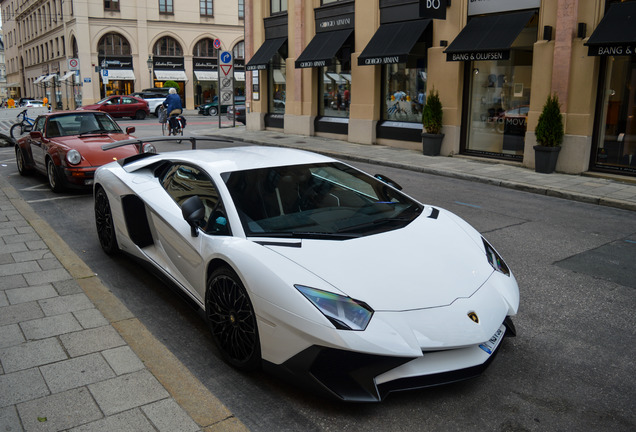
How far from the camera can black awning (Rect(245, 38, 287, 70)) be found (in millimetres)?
22625

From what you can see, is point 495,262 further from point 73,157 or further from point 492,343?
point 73,157

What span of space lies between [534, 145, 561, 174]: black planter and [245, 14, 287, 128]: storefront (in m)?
12.5

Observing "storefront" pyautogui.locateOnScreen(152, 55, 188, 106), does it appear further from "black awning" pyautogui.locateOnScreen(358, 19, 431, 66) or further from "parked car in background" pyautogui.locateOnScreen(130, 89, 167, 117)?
"black awning" pyautogui.locateOnScreen(358, 19, 431, 66)

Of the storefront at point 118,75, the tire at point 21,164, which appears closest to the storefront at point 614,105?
the tire at point 21,164

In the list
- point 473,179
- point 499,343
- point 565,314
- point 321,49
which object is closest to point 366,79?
point 321,49

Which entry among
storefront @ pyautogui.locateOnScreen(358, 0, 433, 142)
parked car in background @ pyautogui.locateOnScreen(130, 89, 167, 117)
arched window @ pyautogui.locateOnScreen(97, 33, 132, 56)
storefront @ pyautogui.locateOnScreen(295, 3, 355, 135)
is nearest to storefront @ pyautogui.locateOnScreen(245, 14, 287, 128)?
storefront @ pyautogui.locateOnScreen(295, 3, 355, 135)

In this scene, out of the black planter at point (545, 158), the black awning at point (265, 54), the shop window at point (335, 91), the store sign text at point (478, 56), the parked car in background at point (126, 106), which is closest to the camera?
the black planter at point (545, 158)

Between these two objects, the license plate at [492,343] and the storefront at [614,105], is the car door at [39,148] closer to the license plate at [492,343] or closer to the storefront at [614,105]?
the license plate at [492,343]

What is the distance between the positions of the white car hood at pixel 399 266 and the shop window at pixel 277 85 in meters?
20.1

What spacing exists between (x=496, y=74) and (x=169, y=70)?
140ft

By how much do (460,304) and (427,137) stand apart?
12.8m

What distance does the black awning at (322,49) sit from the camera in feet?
62.2

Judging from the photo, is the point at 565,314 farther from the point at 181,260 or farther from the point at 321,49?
the point at 321,49

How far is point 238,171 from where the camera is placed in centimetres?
434
